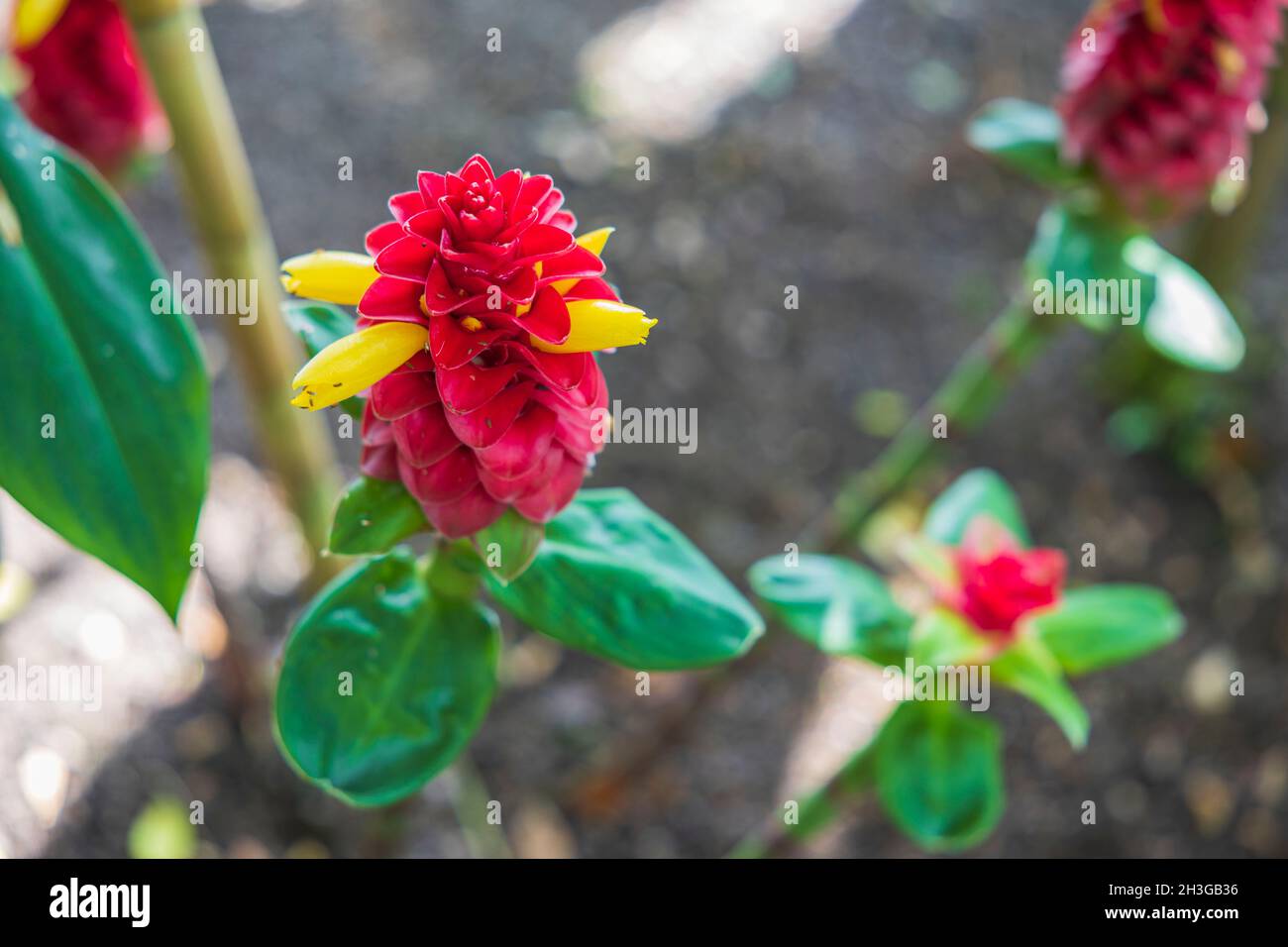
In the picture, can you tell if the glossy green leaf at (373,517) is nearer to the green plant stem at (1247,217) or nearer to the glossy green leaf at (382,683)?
the glossy green leaf at (382,683)

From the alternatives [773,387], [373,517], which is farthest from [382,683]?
[773,387]

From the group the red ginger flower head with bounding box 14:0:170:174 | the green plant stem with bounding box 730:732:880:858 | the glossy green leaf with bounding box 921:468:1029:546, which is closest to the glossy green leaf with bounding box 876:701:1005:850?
the green plant stem with bounding box 730:732:880:858

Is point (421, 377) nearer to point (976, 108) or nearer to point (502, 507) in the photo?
point (502, 507)

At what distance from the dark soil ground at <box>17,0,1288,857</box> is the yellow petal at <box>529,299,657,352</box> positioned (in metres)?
1.07

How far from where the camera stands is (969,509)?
113cm

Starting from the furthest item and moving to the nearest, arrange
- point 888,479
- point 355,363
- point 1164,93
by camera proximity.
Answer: point 888,479 < point 1164,93 < point 355,363

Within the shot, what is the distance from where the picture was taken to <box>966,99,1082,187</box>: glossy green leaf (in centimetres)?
100

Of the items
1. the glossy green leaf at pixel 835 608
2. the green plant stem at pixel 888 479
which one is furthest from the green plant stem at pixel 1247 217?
the glossy green leaf at pixel 835 608

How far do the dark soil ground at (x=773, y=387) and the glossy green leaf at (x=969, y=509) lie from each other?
665 mm

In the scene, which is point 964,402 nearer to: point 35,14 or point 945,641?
point 945,641

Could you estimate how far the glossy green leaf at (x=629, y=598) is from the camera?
66 centimetres

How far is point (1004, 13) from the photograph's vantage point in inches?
101

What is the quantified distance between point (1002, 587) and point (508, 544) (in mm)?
506
